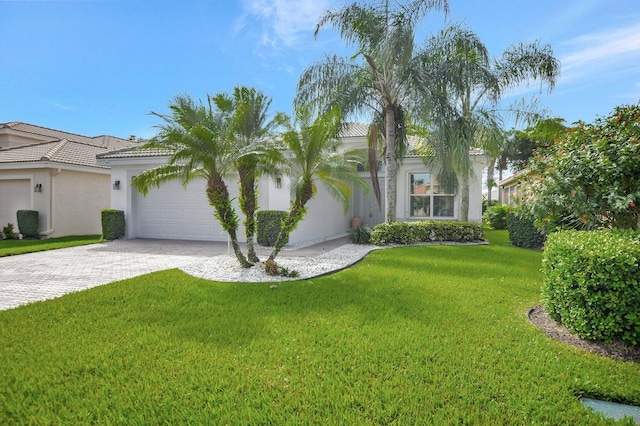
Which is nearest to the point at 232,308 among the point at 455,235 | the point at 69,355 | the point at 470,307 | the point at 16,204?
the point at 69,355

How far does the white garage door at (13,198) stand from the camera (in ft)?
59.7

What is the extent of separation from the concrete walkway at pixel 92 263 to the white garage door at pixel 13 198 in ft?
23.7

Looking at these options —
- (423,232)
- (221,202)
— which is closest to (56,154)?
(221,202)

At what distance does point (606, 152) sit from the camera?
600 cm

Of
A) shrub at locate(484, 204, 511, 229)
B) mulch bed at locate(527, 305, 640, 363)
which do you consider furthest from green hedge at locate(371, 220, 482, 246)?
mulch bed at locate(527, 305, 640, 363)

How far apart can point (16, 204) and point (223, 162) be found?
16508mm

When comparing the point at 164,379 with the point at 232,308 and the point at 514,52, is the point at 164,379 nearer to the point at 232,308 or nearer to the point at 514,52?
the point at 232,308

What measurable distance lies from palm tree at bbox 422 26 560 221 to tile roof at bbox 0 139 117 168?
1753 cm

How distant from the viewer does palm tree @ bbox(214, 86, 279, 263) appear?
8852mm

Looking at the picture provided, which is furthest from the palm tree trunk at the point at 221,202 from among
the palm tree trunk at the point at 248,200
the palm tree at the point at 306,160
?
the palm tree at the point at 306,160

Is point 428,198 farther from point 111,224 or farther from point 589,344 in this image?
point 111,224

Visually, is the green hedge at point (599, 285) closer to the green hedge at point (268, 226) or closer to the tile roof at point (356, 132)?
the green hedge at point (268, 226)

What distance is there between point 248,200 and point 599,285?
7.66 m

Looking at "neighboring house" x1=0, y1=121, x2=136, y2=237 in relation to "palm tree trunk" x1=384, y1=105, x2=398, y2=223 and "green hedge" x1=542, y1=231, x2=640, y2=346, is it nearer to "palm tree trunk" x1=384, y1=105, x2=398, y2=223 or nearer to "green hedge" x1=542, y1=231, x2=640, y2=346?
"palm tree trunk" x1=384, y1=105, x2=398, y2=223
